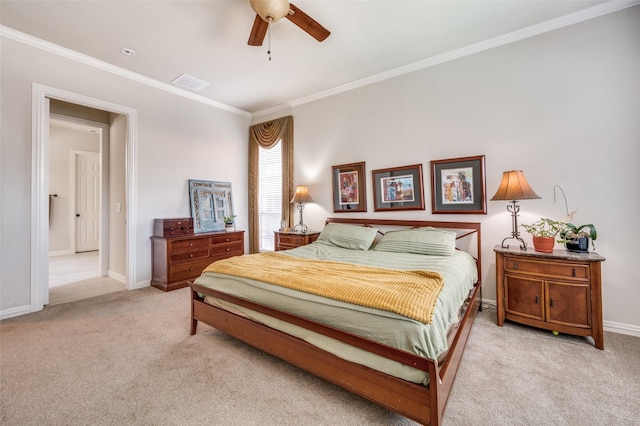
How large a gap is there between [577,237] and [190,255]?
4712mm

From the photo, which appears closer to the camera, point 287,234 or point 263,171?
point 287,234

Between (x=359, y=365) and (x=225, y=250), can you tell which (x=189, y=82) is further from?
(x=359, y=365)

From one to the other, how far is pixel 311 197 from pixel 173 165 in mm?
2326

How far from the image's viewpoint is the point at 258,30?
8.05ft

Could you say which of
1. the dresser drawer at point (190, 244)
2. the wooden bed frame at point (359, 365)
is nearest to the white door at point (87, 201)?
the dresser drawer at point (190, 244)

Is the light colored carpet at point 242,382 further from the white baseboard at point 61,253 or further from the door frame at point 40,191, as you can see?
the white baseboard at point 61,253

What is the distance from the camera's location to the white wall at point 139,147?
116 inches

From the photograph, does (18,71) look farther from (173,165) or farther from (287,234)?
(287,234)

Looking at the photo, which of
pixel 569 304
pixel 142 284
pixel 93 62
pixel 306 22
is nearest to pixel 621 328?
pixel 569 304

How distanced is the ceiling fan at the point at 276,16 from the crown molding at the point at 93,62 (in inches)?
95.2

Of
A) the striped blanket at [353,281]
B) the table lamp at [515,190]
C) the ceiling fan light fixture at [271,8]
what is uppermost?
the ceiling fan light fixture at [271,8]

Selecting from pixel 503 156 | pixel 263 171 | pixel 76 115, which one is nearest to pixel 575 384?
pixel 503 156

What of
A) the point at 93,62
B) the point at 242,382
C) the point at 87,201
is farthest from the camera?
the point at 87,201

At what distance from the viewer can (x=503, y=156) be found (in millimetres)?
3090
